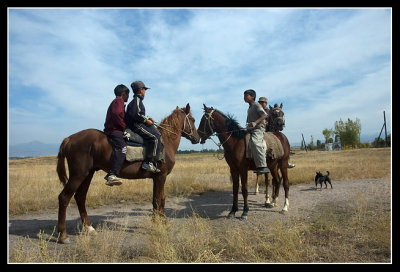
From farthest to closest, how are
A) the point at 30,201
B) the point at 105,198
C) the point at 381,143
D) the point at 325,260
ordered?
1. the point at 381,143
2. the point at 105,198
3. the point at 30,201
4. the point at 325,260

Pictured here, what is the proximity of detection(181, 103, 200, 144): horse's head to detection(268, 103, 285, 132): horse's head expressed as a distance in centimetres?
312

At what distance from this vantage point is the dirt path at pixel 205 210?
638cm

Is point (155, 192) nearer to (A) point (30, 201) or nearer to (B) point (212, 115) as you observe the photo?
(B) point (212, 115)

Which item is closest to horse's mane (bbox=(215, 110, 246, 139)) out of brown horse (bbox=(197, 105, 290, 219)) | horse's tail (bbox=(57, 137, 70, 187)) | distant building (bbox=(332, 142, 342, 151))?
brown horse (bbox=(197, 105, 290, 219))

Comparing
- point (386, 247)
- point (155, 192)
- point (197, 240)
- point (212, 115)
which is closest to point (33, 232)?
point (155, 192)

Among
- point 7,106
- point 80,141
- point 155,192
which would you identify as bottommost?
point 155,192

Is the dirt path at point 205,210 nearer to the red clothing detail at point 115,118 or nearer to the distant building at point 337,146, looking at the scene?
the red clothing detail at point 115,118

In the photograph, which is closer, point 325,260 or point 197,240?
point 325,260

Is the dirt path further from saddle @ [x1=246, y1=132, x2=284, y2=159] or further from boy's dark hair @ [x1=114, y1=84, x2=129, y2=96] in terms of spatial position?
boy's dark hair @ [x1=114, y1=84, x2=129, y2=96]

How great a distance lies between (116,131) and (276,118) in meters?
5.31

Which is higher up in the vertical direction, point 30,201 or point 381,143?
point 381,143

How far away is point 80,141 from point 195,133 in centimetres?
286

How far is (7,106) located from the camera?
4141 mm

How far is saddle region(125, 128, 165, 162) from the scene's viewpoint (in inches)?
222
